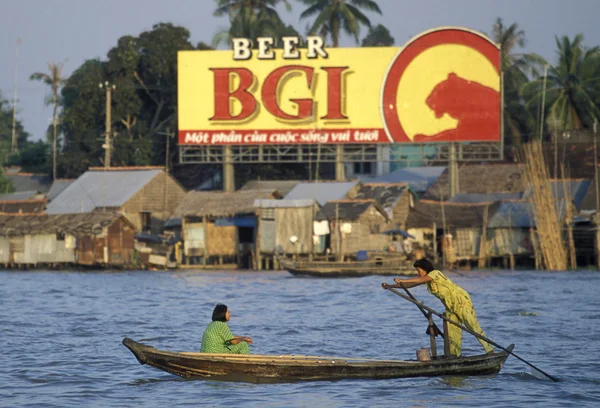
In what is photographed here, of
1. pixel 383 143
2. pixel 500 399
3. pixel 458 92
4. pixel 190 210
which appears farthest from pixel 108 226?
pixel 500 399

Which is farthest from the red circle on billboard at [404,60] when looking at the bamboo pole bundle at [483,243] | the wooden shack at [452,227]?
the bamboo pole bundle at [483,243]

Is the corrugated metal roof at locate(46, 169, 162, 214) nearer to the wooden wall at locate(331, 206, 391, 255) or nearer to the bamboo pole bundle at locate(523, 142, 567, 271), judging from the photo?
the wooden wall at locate(331, 206, 391, 255)

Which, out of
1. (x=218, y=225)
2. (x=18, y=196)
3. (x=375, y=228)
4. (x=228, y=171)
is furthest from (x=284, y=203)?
(x=18, y=196)

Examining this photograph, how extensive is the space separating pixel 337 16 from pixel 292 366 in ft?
144

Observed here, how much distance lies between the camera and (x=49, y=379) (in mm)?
16781

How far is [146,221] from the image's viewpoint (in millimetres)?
50375

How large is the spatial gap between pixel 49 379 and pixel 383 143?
3218cm

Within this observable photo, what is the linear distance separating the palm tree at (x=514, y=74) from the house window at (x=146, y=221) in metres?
17.4

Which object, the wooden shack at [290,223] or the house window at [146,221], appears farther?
the house window at [146,221]

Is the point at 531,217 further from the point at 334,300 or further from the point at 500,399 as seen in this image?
the point at 500,399

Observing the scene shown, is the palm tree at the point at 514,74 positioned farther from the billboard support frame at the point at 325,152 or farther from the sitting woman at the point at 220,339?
the sitting woman at the point at 220,339

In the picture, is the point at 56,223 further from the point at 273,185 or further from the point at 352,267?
the point at 352,267

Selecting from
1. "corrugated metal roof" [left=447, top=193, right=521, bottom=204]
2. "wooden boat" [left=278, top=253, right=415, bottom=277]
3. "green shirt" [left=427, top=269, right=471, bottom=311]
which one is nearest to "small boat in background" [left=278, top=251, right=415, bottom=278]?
"wooden boat" [left=278, top=253, right=415, bottom=277]

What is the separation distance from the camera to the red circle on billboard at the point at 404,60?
47.7 meters
